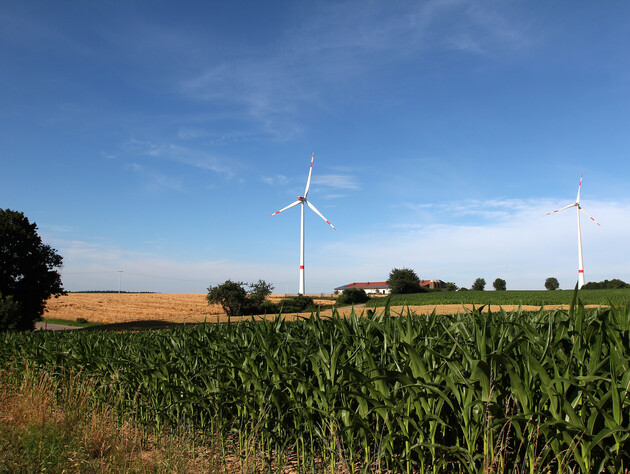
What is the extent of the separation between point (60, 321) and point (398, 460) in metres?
59.0

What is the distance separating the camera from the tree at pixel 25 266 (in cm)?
3628

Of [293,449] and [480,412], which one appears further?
[293,449]

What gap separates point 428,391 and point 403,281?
93.9m

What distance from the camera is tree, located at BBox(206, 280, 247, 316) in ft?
179

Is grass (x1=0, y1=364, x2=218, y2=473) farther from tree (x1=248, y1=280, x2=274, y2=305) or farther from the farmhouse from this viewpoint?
the farmhouse

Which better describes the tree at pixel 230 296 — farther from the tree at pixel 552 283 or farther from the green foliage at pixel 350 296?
the tree at pixel 552 283

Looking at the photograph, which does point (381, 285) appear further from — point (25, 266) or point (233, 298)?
point (25, 266)

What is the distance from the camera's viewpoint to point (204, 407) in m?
5.07

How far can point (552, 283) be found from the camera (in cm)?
15275

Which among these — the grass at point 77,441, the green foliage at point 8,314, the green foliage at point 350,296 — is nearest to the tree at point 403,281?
the green foliage at point 350,296

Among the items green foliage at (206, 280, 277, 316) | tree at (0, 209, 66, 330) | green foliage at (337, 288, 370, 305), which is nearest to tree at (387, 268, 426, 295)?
green foliage at (337, 288, 370, 305)

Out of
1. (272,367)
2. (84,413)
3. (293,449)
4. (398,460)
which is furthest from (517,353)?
(84,413)

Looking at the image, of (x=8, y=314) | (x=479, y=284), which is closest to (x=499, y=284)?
A: (x=479, y=284)

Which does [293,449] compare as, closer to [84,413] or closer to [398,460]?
[398,460]
